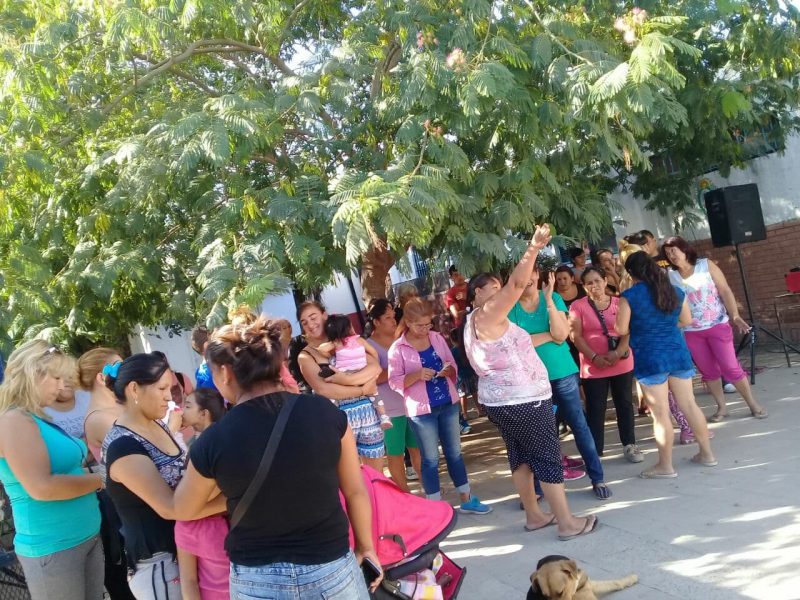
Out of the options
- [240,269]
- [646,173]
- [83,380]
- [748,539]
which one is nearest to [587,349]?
[748,539]

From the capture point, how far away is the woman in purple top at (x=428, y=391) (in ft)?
19.1

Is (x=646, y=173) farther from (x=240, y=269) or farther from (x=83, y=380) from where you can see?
(x=83, y=380)

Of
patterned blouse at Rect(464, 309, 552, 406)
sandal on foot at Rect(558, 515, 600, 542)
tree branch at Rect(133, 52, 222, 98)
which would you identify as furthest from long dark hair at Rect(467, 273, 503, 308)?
tree branch at Rect(133, 52, 222, 98)

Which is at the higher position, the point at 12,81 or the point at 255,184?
the point at 12,81

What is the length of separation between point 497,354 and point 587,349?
5.93ft

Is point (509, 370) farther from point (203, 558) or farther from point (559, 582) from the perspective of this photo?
point (203, 558)

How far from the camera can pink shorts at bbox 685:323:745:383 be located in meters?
7.02

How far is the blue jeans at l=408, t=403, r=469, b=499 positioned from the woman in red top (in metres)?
1.32

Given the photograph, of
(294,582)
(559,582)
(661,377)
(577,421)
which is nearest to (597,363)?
(661,377)

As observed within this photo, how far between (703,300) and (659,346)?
147cm

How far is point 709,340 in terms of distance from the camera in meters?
7.09

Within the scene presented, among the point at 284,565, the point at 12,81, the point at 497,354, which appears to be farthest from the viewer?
the point at 12,81

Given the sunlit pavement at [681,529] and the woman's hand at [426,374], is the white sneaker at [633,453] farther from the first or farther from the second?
the woman's hand at [426,374]

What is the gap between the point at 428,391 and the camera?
19.0 ft
